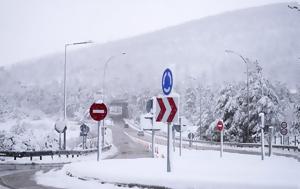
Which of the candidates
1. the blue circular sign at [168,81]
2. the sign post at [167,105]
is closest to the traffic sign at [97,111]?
the sign post at [167,105]

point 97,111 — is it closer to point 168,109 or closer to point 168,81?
point 168,81

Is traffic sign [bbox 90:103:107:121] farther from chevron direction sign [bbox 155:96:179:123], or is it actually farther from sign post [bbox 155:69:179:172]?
chevron direction sign [bbox 155:96:179:123]

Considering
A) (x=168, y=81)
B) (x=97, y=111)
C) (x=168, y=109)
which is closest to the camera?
(x=168, y=109)

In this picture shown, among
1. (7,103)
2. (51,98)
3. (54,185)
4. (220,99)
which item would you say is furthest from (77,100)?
(54,185)

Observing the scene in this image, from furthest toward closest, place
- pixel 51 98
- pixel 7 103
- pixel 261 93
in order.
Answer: pixel 51 98 < pixel 7 103 < pixel 261 93

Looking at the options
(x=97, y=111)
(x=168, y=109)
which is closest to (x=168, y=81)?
(x=168, y=109)

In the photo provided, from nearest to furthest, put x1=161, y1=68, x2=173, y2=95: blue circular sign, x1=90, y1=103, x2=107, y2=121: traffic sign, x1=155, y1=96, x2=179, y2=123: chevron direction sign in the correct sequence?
x1=155, y1=96, x2=179, y2=123: chevron direction sign → x1=161, y1=68, x2=173, y2=95: blue circular sign → x1=90, y1=103, x2=107, y2=121: traffic sign

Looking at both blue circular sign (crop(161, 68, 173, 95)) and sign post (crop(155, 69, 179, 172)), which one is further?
blue circular sign (crop(161, 68, 173, 95))

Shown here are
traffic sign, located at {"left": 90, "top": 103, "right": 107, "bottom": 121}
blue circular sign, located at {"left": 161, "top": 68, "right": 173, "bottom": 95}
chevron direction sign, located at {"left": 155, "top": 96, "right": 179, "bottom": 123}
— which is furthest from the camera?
traffic sign, located at {"left": 90, "top": 103, "right": 107, "bottom": 121}

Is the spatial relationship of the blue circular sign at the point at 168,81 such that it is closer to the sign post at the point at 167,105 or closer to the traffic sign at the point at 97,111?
the sign post at the point at 167,105

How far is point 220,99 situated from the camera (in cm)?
7500

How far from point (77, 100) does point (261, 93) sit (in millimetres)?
139159

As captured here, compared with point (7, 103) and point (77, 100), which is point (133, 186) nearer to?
point (7, 103)

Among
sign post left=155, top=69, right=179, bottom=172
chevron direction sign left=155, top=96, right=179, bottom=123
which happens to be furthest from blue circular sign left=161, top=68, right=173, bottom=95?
chevron direction sign left=155, top=96, right=179, bottom=123
